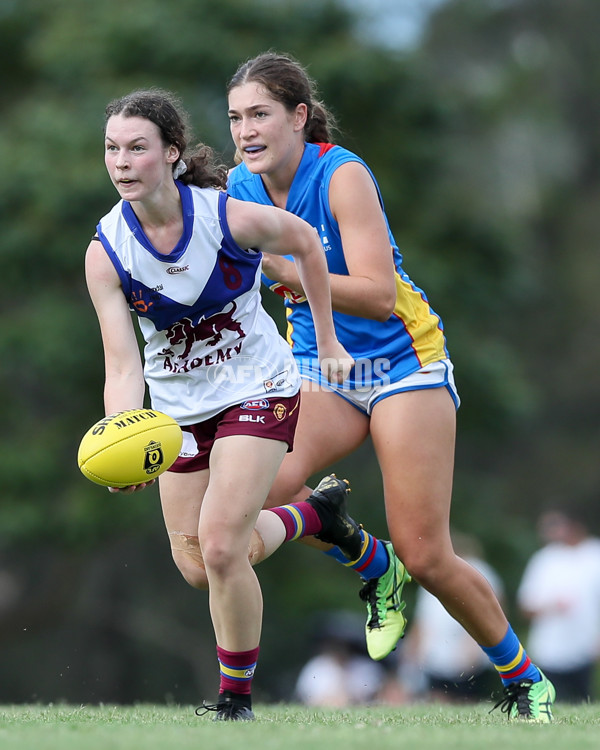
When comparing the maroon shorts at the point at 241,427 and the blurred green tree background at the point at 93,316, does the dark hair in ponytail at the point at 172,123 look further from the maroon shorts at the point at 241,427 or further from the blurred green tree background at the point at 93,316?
the blurred green tree background at the point at 93,316

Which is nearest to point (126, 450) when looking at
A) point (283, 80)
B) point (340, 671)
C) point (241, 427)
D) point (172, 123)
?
point (241, 427)

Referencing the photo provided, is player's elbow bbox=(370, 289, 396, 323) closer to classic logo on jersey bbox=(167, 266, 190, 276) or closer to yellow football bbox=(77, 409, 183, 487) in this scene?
classic logo on jersey bbox=(167, 266, 190, 276)

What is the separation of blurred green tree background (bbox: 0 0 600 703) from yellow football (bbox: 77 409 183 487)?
9.52 metres

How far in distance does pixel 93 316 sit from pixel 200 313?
10.1 metres

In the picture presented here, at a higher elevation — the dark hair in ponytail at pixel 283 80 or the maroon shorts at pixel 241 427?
the dark hair in ponytail at pixel 283 80

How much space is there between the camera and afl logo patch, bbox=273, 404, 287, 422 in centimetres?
470

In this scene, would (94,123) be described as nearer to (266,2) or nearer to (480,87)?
(266,2)

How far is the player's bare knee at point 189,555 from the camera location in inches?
190

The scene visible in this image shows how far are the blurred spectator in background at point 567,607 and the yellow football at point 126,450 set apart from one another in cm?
520

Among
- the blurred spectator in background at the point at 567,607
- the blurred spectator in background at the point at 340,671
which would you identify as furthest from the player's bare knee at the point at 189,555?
the blurred spectator in background at the point at 340,671

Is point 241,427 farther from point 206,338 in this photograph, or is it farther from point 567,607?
point 567,607

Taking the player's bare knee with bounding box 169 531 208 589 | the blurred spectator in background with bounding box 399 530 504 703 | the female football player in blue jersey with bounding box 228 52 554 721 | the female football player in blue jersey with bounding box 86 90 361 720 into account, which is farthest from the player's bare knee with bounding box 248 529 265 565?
the blurred spectator in background with bounding box 399 530 504 703

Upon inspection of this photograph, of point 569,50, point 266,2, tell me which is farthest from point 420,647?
point 569,50

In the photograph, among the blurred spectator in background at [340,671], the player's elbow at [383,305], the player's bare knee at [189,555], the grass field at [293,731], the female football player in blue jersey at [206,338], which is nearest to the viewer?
the grass field at [293,731]
